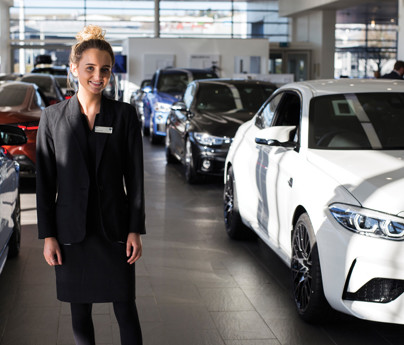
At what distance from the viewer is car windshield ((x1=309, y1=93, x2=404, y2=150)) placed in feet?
18.5

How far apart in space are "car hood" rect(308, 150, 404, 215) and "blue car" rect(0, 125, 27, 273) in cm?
212

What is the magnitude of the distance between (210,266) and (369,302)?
2392 mm

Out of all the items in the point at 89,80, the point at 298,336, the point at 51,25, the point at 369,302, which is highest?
the point at 51,25

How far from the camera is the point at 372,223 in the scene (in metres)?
4.34

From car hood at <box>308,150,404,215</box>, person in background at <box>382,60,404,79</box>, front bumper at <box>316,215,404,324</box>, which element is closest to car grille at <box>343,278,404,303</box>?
front bumper at <box>316,215,404,324</box>

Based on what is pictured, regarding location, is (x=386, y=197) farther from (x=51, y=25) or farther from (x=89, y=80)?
(x=51, y=25)

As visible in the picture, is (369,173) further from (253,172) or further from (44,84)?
(44,84)

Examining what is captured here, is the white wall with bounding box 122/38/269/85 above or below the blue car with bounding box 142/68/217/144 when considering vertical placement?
above

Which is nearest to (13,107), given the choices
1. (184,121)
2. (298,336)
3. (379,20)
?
(184,121)

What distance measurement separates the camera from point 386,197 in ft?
14.4

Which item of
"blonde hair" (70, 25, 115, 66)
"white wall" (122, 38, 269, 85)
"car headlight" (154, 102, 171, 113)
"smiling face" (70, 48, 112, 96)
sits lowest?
"car headlight" (154, 102, 171, 113)

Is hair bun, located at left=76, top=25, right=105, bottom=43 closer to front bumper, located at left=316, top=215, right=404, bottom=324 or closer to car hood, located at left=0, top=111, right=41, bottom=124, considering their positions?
front bumper, located at left=316, top=215, right=404, bottom=324

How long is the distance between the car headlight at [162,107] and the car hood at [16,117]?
687 cm

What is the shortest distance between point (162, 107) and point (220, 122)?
6213 millimetres
